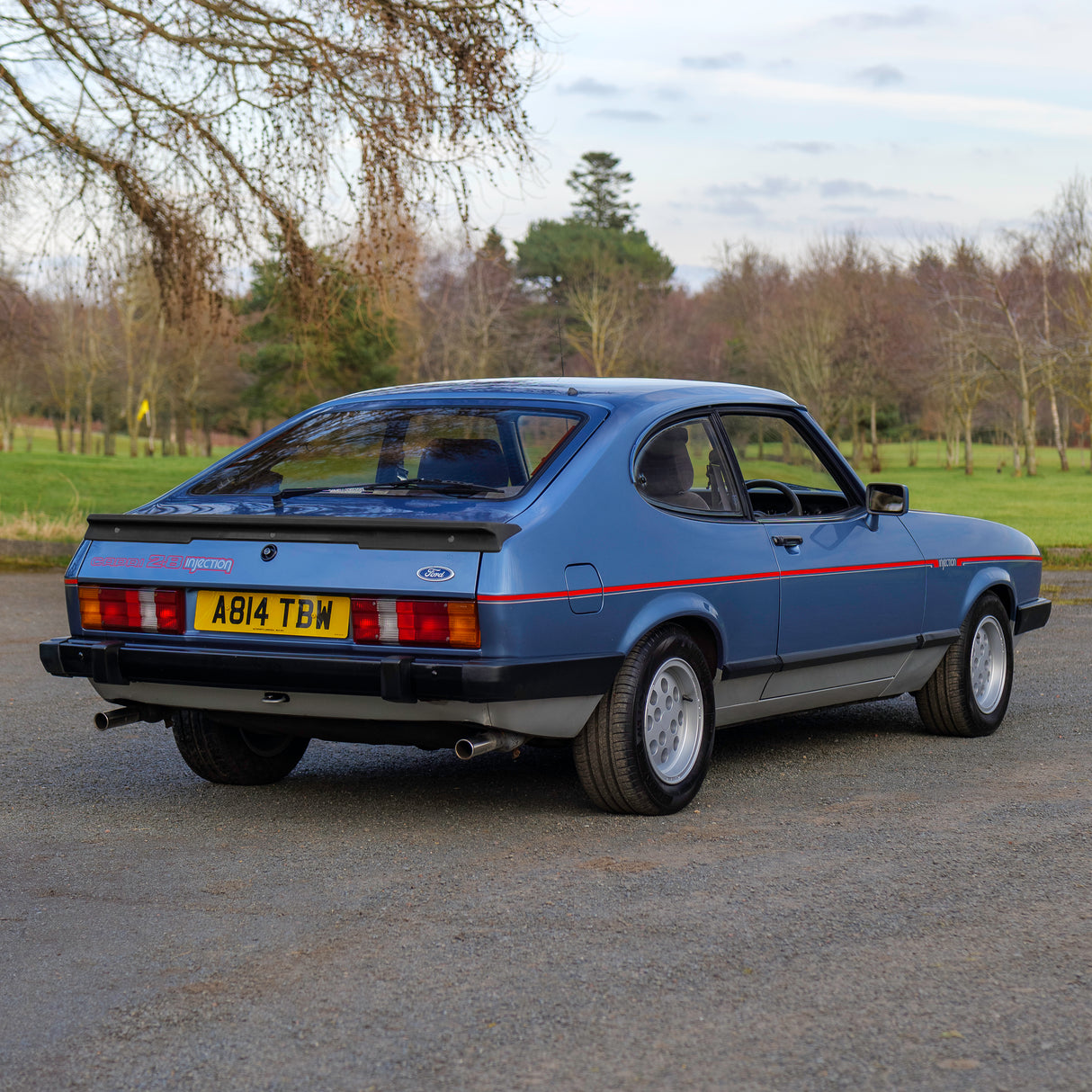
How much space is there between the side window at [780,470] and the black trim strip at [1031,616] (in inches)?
58.8

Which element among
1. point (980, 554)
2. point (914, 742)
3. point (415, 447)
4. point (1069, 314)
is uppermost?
point (1069, 314)

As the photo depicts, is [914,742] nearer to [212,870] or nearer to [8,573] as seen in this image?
[212,870]

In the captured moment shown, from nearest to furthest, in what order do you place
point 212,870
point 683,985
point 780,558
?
point 683,985, point 212,870, point 780,558

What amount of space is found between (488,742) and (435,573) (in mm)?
585

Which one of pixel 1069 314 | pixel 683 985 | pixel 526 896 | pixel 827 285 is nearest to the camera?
pixel 683 985

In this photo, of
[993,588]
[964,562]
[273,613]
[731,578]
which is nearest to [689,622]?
[731,578]

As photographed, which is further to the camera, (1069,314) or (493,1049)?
(1069,314)

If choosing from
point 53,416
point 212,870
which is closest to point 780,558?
point 212,870

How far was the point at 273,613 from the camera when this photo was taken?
5.02 meters

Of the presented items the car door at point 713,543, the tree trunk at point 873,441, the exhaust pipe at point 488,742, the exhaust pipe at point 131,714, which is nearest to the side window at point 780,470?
the car door at point 713,543

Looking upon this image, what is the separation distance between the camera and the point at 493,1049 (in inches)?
125

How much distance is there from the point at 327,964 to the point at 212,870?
107cm

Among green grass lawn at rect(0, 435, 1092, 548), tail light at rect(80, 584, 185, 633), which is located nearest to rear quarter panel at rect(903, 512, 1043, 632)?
tail light at rect(80, 584, 185, 633)

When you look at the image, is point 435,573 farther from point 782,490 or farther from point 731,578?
point 782,490
